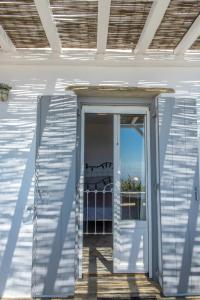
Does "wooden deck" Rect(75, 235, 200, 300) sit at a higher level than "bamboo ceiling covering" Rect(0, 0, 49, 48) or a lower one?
lower

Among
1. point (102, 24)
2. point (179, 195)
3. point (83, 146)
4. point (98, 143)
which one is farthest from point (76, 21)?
point (98, 143)

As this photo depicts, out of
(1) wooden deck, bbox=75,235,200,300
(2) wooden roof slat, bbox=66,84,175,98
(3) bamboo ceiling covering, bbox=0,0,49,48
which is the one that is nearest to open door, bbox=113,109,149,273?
(1) wooden deck, bbox=75,235,200,300

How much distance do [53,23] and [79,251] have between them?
8.38 feet

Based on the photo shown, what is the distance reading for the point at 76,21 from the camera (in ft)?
9.05

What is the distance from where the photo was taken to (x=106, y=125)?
7.96 metres

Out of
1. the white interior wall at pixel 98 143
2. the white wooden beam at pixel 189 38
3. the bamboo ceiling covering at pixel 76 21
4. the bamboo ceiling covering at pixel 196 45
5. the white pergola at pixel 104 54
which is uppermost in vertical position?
the bamboo ceiling covering at pixel 76 21

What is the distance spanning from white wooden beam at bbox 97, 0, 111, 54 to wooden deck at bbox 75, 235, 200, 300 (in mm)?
2673

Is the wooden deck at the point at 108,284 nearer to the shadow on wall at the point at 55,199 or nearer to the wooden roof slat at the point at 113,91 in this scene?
the shadow on wall at the point at 55,199

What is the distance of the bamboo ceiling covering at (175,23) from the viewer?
8.24ft

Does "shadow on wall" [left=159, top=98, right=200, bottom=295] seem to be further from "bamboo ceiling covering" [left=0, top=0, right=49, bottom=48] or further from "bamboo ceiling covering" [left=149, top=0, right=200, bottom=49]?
"bamboo ceiling covering" [left=0, top=0, right=49, bottom=48]

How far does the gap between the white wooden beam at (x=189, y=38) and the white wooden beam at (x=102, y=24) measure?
82 cm

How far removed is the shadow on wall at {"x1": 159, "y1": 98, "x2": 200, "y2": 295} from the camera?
321 centimetres

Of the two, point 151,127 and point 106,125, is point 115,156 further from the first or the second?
point 106,125

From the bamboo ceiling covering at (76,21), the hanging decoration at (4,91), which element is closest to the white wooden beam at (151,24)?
the bamboo ceiling covering at (76,21)
